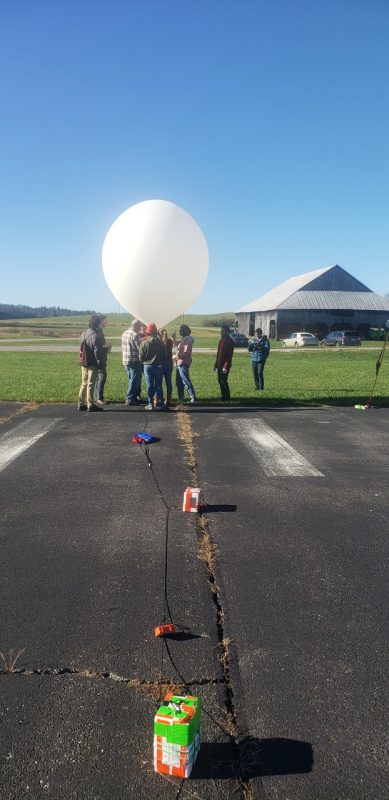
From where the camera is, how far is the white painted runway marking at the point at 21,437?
285 inches

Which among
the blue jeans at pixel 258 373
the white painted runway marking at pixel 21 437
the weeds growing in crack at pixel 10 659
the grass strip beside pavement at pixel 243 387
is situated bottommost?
the weeds growing in crack at pixel 10 659

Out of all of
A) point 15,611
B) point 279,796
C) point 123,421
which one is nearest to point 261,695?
point 279,796

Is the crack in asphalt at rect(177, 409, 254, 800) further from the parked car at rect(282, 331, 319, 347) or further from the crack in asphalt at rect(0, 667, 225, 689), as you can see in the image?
the parked car at rect(282, 331, 319, 347)

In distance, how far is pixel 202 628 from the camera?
3131 mm

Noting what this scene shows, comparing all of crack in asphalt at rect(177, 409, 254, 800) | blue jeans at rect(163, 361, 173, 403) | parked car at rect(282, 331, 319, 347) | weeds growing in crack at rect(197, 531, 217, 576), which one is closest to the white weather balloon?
blue jeans at rect(163, 361, 173, 403)

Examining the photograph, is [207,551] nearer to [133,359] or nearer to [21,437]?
[21,437]

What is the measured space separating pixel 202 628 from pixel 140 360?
323 inches

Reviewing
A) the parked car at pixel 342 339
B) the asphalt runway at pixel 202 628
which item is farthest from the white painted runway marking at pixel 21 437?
the parked car at pixel 342 339

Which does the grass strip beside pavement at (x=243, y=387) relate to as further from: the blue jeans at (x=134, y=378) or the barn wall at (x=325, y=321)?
the barn wall at (x=325, y=321)

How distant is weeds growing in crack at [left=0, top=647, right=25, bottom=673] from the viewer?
277 centimetres

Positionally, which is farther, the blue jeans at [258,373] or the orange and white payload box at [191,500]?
the blue jeans at [258,373]

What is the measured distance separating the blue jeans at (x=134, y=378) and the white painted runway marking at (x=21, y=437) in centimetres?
201

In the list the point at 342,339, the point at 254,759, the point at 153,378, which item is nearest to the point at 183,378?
the point at 153,378

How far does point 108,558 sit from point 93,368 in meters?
6.95
